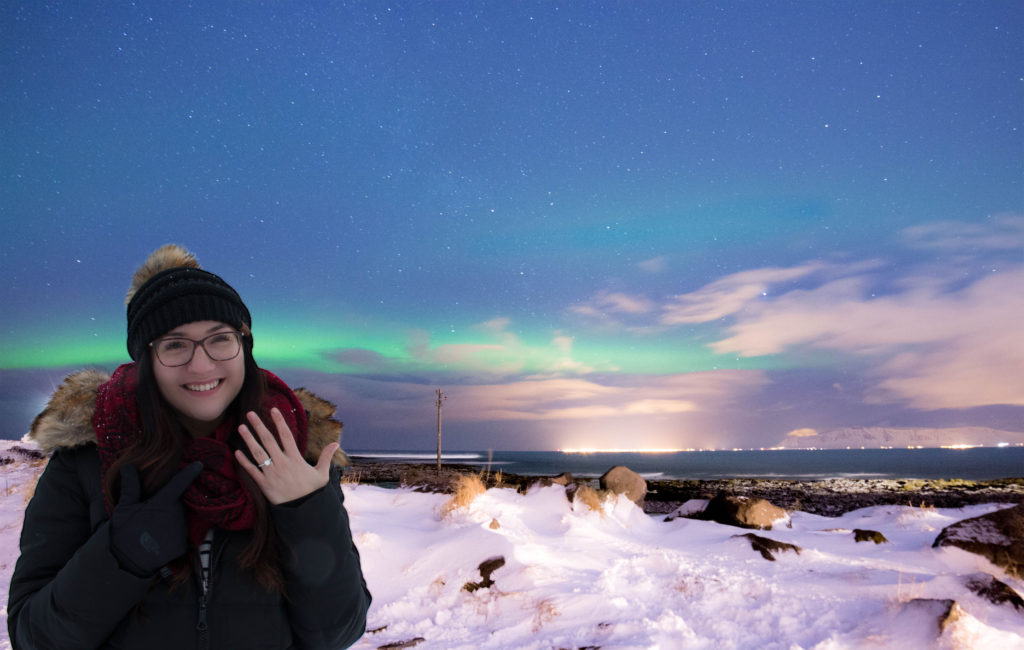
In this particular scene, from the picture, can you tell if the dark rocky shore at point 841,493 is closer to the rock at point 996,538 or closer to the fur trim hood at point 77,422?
the rock at point 996,538

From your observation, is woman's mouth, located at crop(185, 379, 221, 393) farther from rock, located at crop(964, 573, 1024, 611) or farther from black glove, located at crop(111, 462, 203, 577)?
rock, located at crop(964, 573, 1024, 611)

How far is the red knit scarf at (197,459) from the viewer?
5.61 feet

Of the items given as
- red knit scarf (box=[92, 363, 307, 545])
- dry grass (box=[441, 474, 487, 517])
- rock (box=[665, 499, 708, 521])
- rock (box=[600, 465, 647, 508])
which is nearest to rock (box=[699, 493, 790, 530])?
rock (box=[665, 499, 708, 521])

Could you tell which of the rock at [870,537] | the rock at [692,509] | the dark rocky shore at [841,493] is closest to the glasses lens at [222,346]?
the rock at [870,537]

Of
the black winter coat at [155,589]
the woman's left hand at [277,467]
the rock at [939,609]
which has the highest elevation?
the woman's left hand at [277,467]

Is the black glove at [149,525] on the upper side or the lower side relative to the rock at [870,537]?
upper

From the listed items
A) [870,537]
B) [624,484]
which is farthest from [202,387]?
[624,484]

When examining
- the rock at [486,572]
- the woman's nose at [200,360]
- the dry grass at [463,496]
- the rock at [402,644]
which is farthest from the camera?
the dry grass at [463,496]

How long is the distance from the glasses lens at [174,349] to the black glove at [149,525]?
370 millimetres

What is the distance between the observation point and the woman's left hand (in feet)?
5.52

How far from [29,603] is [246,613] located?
58 cm

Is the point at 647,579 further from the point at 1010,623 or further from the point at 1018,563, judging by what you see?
the point at 1018,563

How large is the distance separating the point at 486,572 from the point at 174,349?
5635 mm

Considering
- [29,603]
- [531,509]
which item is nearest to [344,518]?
[29,603]
